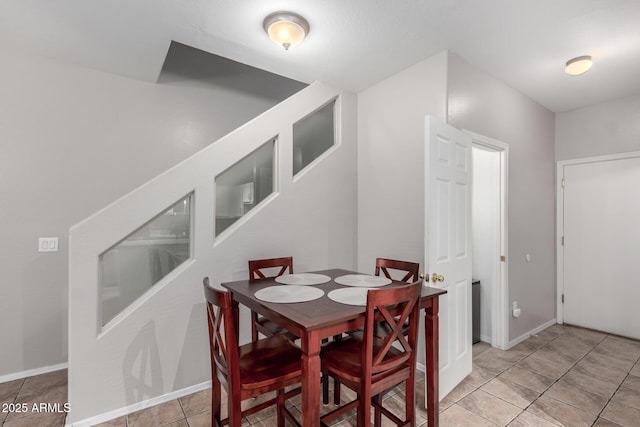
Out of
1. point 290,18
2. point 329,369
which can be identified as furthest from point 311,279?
point 290,18

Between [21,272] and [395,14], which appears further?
[21,272]

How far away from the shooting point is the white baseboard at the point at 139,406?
2.01m

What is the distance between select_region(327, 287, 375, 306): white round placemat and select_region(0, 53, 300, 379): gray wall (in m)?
2.32

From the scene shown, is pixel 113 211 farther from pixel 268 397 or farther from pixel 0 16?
pixel 268 397

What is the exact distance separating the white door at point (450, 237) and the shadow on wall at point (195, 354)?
1.78 meters

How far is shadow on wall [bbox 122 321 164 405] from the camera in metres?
2.16

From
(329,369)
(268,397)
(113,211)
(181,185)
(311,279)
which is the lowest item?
(268,397)

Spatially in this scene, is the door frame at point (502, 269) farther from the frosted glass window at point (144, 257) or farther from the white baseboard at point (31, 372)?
the white baseboard at point (31, 372)

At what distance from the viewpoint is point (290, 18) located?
7.00 ft

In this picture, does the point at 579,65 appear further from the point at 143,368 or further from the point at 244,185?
the point at 143,368

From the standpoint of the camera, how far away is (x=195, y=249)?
2430 millimetres

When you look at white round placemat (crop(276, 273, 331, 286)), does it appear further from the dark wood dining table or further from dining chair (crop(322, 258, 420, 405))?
dining chair (crop(322, 258, 420, 405))

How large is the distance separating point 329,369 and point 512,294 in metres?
2.58

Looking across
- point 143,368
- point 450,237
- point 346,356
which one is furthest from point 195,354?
point 450,237
